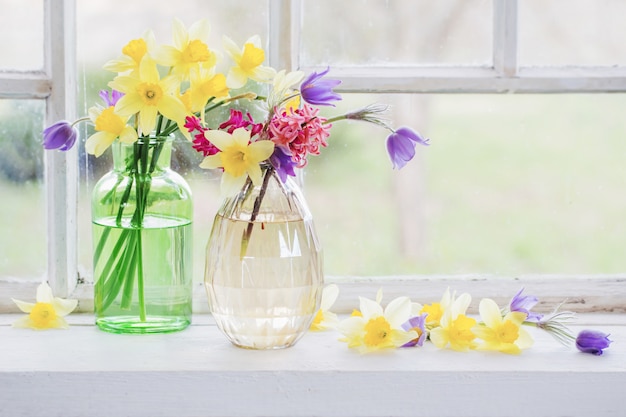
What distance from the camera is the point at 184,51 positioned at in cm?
127

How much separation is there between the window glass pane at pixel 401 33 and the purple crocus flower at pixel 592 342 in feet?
1.64

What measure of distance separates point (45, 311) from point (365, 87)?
0.63 meters

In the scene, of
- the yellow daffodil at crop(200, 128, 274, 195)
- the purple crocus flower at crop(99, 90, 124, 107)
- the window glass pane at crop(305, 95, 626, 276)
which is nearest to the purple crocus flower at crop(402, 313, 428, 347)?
the window glass pane at crop(305, 95, 626, 276)

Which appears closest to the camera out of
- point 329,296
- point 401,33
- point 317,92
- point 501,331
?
point 317,92

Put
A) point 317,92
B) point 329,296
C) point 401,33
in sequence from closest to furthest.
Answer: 1. point 317,92
2. point 329,296
3. point 401,33

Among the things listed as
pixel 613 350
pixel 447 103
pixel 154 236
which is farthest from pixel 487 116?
pixel 154 236

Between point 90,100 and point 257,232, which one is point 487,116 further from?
point 90,100

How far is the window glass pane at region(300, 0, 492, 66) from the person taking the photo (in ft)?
5.06

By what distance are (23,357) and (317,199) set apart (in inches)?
21.7

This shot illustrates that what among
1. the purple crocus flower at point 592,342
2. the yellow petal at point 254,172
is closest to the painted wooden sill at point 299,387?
the purple crocus flower at point 592,342

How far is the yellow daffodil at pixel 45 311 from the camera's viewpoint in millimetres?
1429

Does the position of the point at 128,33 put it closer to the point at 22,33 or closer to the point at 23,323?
the point at 22,33

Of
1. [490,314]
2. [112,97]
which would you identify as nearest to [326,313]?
[490,314]

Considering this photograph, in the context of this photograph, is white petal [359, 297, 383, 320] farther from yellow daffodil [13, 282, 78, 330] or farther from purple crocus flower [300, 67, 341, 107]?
yellow daffodil [13, 282, 78, 330]
